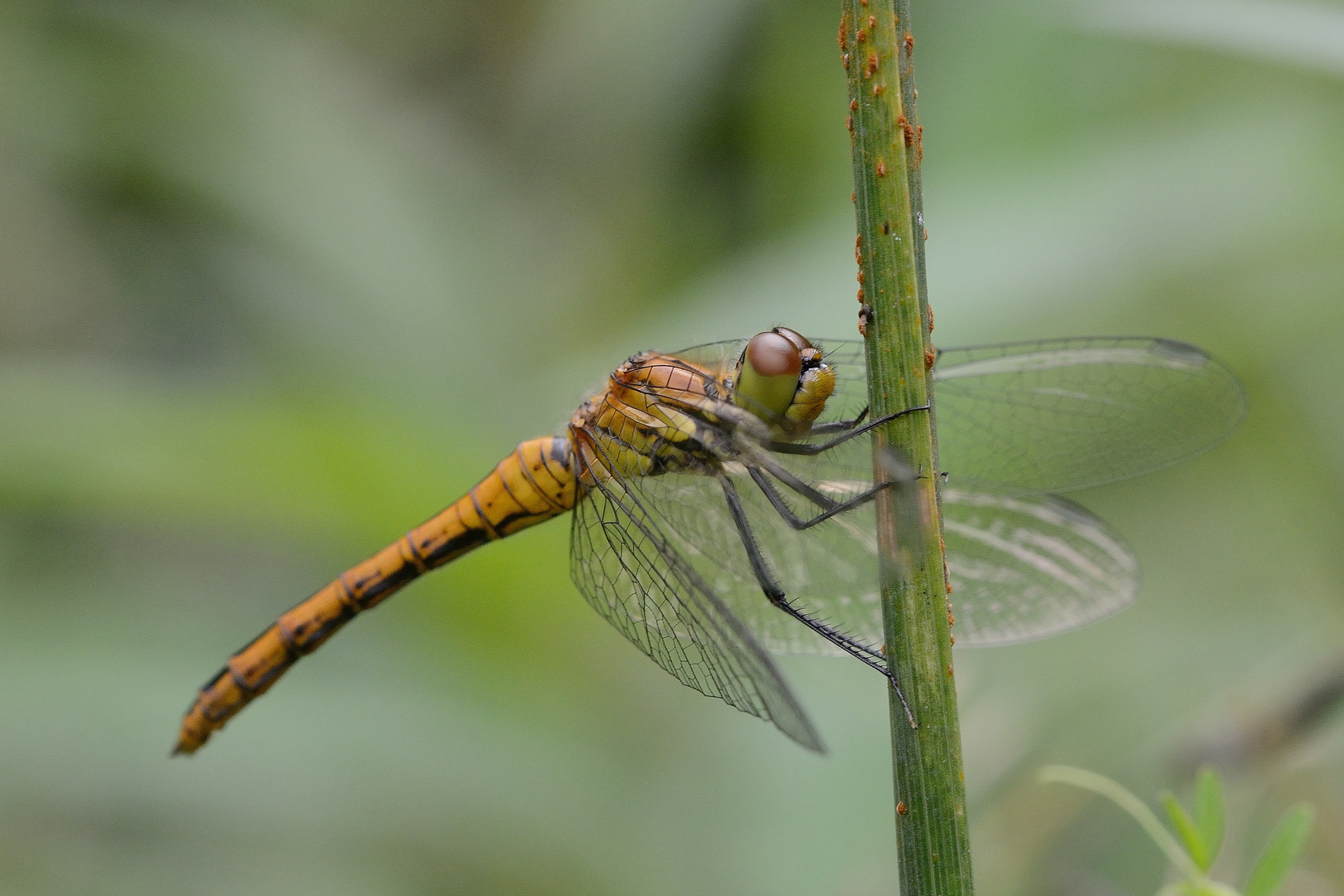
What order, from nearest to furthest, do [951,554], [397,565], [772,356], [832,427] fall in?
[772,356]
[832,427]
[951,554]
[397,565]

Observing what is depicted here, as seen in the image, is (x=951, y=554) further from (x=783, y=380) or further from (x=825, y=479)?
(x=783, y=380)

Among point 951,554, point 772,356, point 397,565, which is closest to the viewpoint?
point 772,356

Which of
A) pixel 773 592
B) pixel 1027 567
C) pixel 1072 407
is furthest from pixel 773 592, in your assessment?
pixel 1072 407

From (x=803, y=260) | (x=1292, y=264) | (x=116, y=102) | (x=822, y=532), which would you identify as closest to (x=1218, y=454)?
(x=1292, y=264)

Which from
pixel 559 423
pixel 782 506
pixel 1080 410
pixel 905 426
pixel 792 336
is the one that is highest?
pixel 559 423

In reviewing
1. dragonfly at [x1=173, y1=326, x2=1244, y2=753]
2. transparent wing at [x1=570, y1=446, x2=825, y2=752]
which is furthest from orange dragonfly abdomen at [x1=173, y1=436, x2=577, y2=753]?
transparent wing at [x1=570, y1=446, x2=825, y2=752]

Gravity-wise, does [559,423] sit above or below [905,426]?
above

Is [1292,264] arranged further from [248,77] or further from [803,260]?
[248,77]
